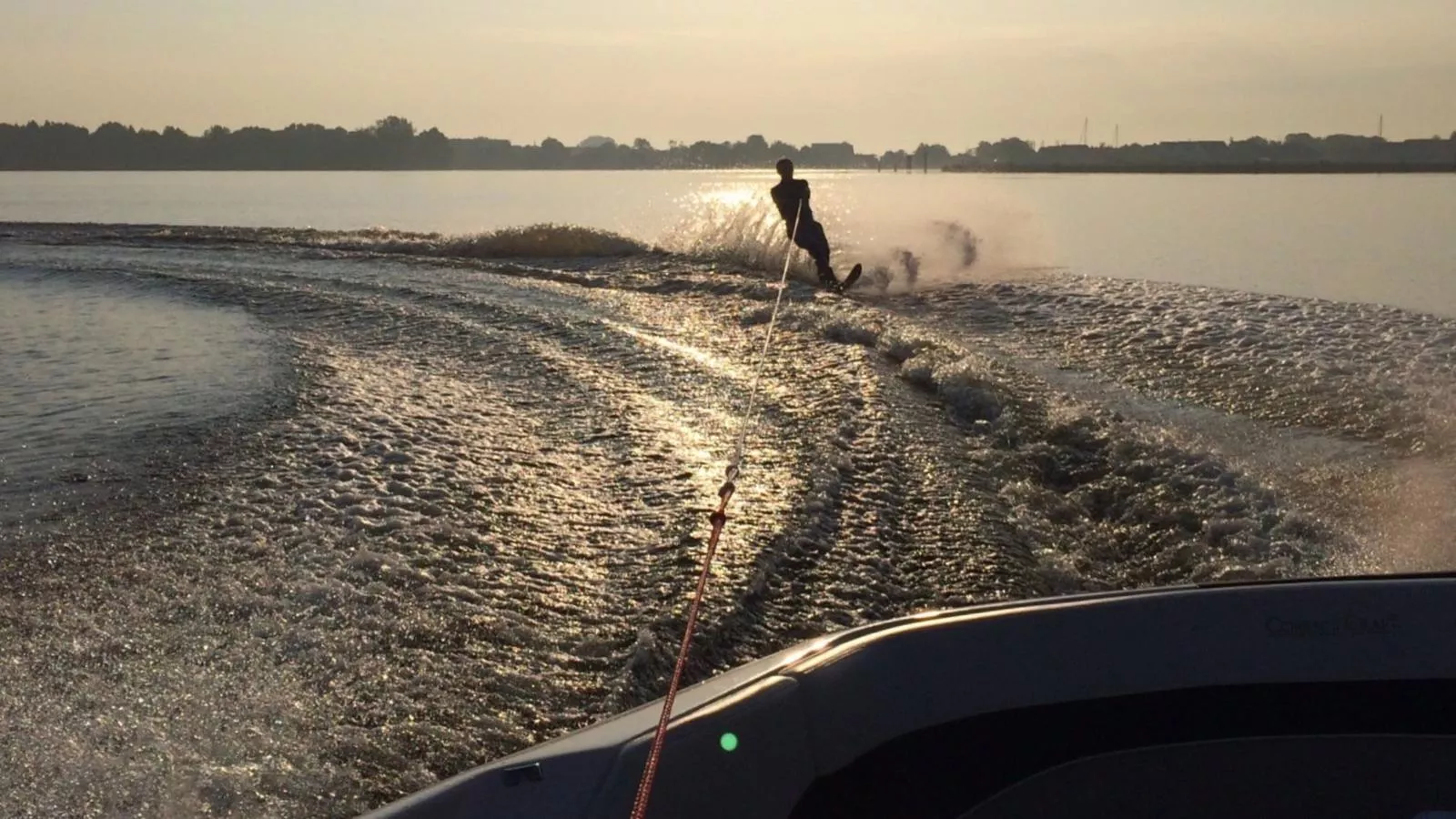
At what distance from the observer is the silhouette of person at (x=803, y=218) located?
16062 mm

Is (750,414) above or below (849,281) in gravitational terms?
below

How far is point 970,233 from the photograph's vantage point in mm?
20359

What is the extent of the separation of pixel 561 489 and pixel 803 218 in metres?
10.6

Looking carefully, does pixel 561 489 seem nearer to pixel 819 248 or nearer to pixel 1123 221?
→ pixel 819 248

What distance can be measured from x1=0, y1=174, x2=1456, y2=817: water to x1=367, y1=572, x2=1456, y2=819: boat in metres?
1.58

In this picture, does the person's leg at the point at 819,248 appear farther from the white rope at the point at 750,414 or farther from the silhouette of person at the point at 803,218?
the white rope at the point at 750,414

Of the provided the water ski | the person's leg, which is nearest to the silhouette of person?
the person's leg

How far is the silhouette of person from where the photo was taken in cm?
1606

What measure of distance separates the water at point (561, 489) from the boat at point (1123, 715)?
5.18 ft

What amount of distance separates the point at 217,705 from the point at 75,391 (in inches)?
229

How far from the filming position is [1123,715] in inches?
93.5

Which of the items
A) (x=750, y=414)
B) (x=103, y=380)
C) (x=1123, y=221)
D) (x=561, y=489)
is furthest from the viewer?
(x=1123, y=221)

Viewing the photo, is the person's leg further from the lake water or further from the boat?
the boat

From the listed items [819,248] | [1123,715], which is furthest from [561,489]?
[819,248]
